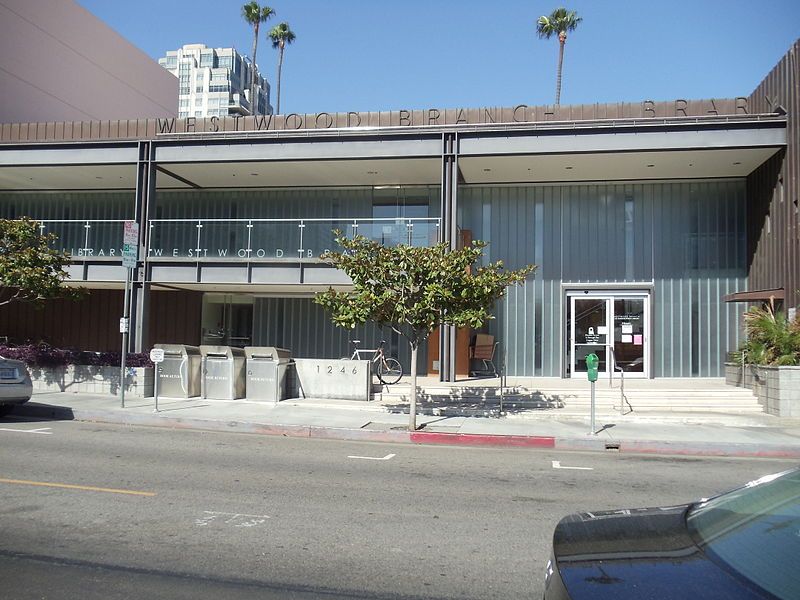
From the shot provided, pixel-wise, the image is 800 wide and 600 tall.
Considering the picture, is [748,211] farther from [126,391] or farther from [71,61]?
[71,61]

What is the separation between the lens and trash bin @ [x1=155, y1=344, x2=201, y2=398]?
1614 cm

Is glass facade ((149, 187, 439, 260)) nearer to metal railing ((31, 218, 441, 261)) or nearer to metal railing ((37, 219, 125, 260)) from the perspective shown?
metal railing ((31, 218, 441, 261))

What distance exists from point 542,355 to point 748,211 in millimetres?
7549

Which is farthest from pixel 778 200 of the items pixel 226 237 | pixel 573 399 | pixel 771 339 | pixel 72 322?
pixel 72 322

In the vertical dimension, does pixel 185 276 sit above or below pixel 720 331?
above

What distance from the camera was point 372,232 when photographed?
57.1 ft

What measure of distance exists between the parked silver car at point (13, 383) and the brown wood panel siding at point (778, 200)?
1776 centimetres

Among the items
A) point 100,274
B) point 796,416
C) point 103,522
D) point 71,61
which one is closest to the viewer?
point 103,522

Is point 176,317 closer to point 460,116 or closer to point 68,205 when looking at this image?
point 68,205

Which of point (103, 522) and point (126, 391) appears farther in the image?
point (126, 391)

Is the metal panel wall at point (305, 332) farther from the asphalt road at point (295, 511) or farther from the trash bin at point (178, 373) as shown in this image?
the asphalt road at point (295, 511)

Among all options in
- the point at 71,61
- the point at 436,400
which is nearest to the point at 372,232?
the point at 436,400

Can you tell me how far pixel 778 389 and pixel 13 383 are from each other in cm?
1609

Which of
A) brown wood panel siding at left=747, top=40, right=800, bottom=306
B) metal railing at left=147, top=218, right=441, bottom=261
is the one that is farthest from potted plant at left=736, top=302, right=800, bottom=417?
metal railing at left=147, top=218, right=441, bottom=261
